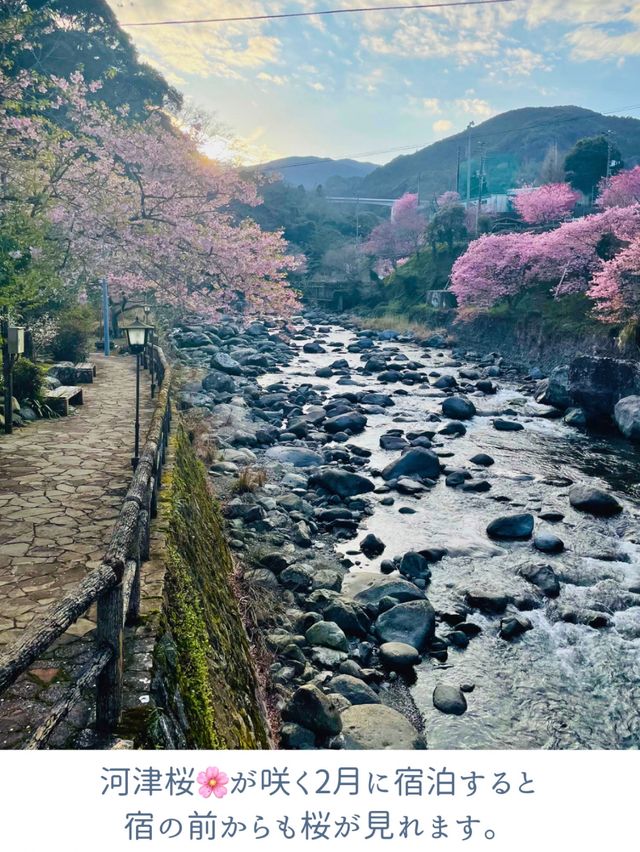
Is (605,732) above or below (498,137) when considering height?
below

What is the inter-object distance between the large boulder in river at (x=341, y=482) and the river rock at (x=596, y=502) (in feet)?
14.4

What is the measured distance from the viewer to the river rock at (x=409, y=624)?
7488 mm

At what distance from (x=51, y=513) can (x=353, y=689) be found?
393cm

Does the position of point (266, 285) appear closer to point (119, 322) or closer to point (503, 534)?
point (503, 534)

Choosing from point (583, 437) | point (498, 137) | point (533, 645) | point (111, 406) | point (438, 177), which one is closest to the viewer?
point (533, 645)

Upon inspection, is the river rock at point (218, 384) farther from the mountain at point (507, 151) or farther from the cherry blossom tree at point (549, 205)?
the mountain at point (507, 151)

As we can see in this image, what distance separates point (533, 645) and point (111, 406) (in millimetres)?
9427

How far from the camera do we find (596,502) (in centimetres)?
1198

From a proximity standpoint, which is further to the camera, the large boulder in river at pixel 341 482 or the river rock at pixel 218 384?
the river rock at pixel 218 384

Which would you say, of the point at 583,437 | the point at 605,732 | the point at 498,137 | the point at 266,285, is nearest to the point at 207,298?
the point at 266,285

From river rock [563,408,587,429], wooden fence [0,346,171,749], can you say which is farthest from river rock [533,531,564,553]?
river rock [563,408,587,429]

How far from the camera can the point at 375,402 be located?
71.7ft

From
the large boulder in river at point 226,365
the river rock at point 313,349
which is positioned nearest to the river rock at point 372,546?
the large boulder in river at point 226,365

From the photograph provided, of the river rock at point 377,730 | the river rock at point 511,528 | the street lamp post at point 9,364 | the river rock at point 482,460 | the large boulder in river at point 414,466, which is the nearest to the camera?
the river rock at point 377,730
